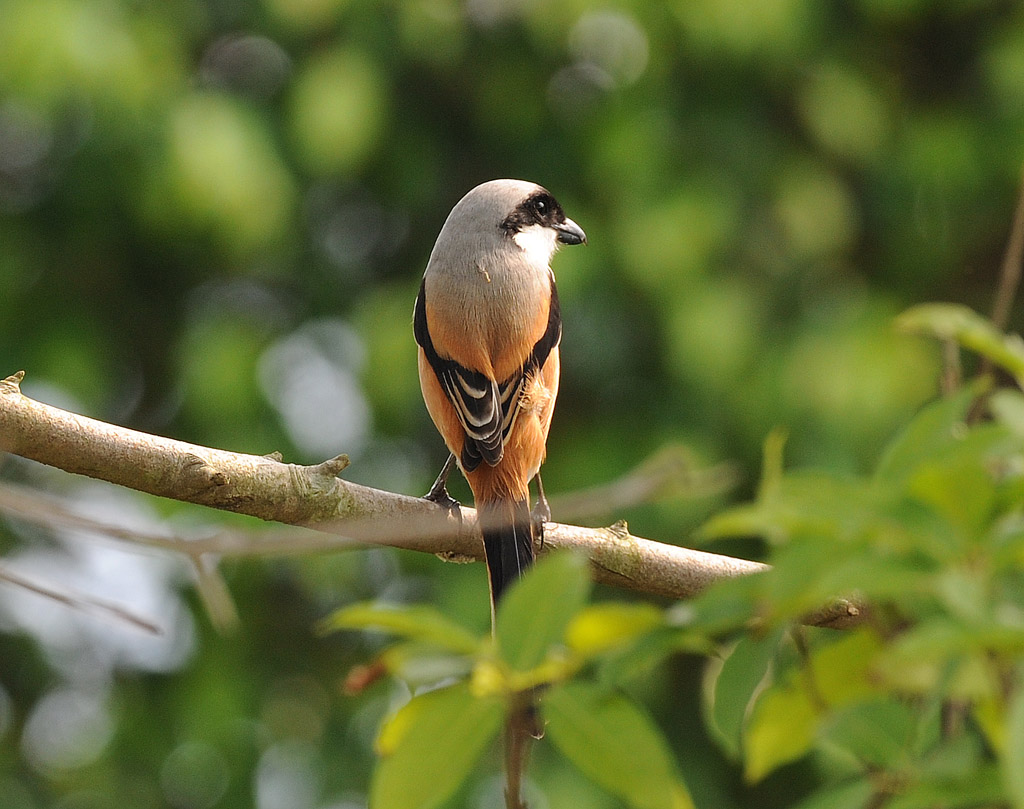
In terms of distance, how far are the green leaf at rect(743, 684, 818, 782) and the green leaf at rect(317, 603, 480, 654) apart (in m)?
0.27

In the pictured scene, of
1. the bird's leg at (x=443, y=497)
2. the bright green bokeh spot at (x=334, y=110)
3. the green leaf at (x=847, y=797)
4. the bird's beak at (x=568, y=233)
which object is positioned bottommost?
the green leaf at (x=847, y=797)

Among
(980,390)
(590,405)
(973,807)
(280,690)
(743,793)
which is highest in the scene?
(590,405)

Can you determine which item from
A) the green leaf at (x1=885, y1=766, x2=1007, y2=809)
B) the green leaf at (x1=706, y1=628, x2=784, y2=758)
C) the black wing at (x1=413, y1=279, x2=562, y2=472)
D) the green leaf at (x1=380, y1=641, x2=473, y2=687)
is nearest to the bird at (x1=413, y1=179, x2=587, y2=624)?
the black wing at (x1=413, y1=279, x2=562, y2=472)

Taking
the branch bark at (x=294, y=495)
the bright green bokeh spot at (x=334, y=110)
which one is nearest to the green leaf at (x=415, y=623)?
the branch bark at (x=294, y=495)

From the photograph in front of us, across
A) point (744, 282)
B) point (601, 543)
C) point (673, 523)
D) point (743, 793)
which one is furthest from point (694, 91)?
point (601, 543)

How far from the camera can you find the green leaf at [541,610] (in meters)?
0.91

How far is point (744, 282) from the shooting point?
20.3ft

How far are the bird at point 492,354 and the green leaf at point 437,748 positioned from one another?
2.04 m

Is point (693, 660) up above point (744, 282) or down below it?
below

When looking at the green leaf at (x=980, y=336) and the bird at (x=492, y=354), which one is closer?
the green leaf at (x=980, y=336)

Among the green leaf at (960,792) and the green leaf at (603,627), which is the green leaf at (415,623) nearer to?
the green leaf at (603,627)

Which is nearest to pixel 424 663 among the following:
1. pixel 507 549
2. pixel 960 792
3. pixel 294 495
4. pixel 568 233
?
pixel 960 792

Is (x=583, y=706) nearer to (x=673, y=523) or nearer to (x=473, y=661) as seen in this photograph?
(x=473, y=661)

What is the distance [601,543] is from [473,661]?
193cm
